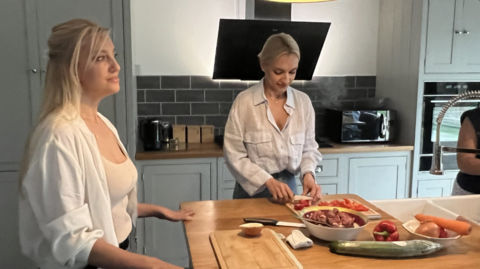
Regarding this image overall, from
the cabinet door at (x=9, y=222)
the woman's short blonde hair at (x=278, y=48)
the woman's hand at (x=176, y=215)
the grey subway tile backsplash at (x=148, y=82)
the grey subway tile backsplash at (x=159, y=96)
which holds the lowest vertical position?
the cabinet door at (x=9, y=222)

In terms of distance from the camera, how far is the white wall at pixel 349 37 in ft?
11.6

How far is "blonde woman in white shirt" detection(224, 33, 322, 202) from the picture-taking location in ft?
6.21

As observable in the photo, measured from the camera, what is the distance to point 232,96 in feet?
11.4

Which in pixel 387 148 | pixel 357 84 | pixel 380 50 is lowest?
pixel 387 148

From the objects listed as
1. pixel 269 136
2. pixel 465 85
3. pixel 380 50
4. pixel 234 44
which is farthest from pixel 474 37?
pixel 269 136

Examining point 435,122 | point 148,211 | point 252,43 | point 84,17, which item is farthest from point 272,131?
point 435,122

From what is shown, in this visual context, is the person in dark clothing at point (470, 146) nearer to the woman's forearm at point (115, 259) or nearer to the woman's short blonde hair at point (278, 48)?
the woman's short blonde hair at point (278, 48)

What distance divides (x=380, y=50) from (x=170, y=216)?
2.74 metres

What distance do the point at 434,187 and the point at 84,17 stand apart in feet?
9.26

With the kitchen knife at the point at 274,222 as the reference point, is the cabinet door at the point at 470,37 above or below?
above

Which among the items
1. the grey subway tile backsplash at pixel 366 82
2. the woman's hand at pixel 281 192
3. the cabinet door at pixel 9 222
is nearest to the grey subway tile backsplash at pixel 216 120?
the grey subway tile backsplash at pixel 366 82

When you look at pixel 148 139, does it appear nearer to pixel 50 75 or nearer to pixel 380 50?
pixel 50 75

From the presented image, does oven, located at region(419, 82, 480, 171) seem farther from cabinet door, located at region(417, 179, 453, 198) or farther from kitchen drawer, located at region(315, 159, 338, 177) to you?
kitchen drawer, located at region(315, 159, 338, 177)

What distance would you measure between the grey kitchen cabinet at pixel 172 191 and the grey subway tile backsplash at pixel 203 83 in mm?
726
